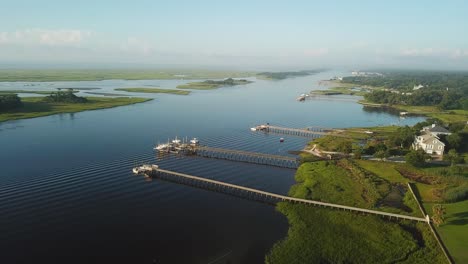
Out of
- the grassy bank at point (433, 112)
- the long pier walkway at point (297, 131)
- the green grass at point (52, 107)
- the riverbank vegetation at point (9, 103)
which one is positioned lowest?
the grassy bank at point (433, 112)

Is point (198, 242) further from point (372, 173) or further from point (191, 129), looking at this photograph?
point (191, 129)

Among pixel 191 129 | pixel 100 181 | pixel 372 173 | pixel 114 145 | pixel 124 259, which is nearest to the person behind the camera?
pixel 124 259

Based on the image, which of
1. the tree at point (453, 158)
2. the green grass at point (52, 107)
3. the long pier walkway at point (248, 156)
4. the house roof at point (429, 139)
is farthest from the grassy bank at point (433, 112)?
the green grass at point (52, 107)

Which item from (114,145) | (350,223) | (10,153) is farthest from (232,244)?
(10,153)

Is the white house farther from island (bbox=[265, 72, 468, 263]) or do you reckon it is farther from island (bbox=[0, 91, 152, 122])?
island (bbox=[0, 91, 152, 122])

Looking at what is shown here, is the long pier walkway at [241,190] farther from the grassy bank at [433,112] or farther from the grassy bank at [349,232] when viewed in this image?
the grassy bank at [433,112]

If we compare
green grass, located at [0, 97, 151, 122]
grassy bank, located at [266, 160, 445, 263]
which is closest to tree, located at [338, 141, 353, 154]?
grassy bank, located at [266, 160, 445, 263]

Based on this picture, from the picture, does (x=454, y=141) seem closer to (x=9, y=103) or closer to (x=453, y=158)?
(x=453, y=158)
